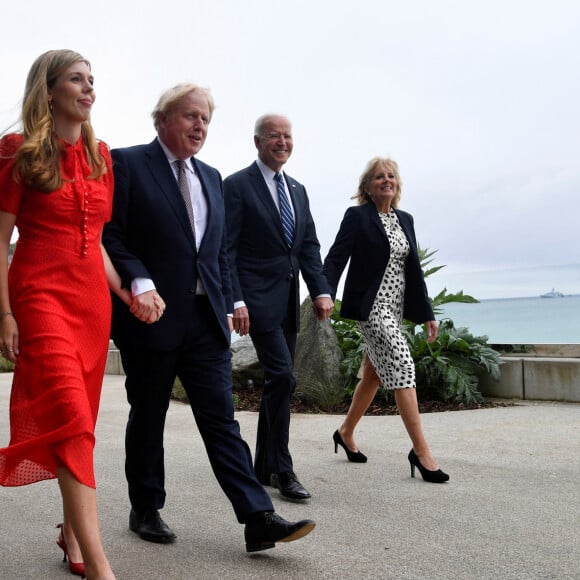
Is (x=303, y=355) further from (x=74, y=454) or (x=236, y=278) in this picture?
(x=74, y=454)

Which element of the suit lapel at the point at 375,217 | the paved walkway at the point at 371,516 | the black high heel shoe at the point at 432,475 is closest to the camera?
the paved walkway at the point at 371,516

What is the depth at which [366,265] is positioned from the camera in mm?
5844

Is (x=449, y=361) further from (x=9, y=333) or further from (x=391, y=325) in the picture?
(x=9, y=333)

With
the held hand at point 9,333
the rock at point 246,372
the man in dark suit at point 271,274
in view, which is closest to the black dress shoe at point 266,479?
the man in dark suit at point 271,274

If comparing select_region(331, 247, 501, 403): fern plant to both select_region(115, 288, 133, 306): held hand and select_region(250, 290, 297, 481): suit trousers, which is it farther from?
select_region(115, 288, 133, 306): held hand

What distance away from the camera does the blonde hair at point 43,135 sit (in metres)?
3.26

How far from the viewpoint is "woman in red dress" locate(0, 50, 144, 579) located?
3.12 meters

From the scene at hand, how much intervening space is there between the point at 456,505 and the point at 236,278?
171 centimetres

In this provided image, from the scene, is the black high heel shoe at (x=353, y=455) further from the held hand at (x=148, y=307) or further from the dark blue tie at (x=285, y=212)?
the held hand at (x=148, y=307)

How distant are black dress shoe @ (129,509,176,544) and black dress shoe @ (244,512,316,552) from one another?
19.1 inches

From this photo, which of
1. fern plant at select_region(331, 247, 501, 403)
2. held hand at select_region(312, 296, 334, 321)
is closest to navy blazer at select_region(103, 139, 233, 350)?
held hand at select_region(312, 296, 334, 321)

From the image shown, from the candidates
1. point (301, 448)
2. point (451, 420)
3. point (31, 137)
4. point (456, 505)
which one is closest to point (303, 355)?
point (451, 420)

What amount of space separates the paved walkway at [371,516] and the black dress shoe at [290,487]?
54 millimetres

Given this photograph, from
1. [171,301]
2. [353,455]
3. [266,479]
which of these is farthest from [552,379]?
[171,301]
